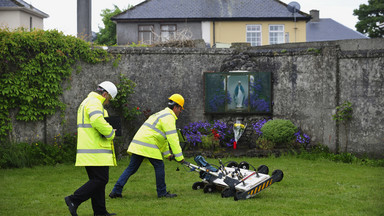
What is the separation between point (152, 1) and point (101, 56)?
64.9 ft

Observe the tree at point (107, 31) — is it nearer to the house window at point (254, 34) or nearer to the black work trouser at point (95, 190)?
the house window at point (254, 34)

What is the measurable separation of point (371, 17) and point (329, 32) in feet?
13.0

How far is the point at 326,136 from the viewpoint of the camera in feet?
43.1

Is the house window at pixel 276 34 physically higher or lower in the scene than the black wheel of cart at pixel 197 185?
higher

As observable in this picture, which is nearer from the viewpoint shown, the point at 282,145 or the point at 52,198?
the point at 52,198

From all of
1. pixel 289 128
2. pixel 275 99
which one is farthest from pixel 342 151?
pixel 275 99

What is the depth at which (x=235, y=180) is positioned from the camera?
8.48 metres

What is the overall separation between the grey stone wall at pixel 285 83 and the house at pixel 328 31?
88.9ft

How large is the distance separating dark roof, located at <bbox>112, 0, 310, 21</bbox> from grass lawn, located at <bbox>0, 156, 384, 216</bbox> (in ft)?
69.3

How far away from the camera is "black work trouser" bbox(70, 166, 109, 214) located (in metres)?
7.01

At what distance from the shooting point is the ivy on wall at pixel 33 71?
41.7ft

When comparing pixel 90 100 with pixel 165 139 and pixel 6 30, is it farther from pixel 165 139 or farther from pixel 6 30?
pixel 6 30

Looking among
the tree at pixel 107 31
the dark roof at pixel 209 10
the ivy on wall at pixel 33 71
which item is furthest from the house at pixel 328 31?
the ivy on wall at pixel 33 71

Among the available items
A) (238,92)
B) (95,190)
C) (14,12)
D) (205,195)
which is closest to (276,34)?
(14,12)
